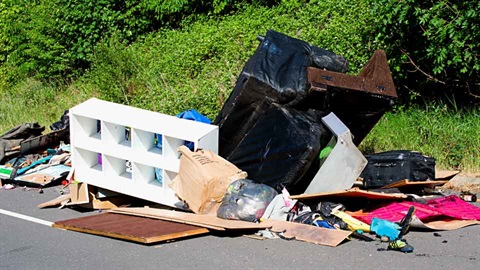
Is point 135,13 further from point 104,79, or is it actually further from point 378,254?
point 378,254

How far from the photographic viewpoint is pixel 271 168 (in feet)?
25.5

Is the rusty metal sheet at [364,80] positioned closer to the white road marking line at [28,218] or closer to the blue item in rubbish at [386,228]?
the blue item in rubbish at [386,228]

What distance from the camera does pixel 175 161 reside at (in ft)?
25.5

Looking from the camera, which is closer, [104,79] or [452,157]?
[452,157]

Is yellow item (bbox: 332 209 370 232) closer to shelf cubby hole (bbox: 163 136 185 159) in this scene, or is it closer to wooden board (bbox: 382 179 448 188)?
wooden board (bbox: 382 179 448 188)

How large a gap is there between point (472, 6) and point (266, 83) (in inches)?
123

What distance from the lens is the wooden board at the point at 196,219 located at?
276 inches

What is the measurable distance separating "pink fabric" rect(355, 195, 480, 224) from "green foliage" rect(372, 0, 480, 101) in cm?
249

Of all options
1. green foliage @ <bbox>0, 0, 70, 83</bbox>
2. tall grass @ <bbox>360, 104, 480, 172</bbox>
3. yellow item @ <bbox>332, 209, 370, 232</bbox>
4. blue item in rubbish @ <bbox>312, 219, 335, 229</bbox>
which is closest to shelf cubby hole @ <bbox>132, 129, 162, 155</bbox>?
blue item in rubbish @ <bbox>312, 219, 335, 229</bbox>

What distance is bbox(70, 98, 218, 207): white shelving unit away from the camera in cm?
782

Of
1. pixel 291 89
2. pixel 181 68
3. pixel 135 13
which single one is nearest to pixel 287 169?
pixel 291 89

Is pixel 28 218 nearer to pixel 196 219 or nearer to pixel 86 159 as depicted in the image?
pixel 86 159

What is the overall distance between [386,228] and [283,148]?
4.89 feet

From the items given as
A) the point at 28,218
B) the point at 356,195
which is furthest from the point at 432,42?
the point at 28,218
